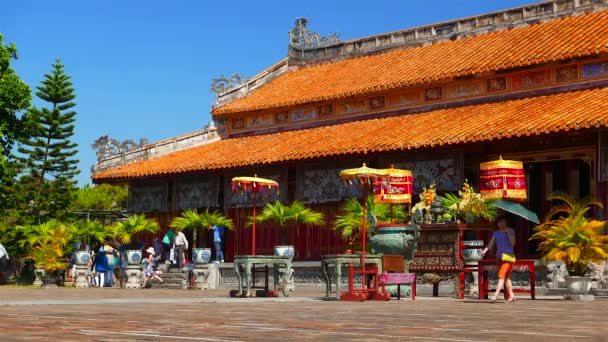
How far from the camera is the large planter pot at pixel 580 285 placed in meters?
17.8

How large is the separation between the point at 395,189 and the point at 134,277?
8277 mm

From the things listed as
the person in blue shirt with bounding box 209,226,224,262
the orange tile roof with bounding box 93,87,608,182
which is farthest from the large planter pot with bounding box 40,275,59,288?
the orange tile roof with bounding box 93,87,608,182

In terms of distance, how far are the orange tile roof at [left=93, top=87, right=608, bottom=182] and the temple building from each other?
70 mm

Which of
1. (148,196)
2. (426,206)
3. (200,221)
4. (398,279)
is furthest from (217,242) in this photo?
(398,279)

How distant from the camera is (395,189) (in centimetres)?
2358

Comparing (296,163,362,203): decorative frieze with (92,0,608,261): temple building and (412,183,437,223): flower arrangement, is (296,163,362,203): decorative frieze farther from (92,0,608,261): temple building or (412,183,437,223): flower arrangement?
(412,183,437,223): flower arrangement

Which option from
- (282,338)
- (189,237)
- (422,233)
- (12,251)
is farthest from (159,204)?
(282,338)

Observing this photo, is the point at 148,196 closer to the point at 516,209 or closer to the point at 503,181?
the point at 503,181

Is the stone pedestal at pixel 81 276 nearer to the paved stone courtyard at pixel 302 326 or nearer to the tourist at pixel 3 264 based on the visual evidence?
the tourist at pixel 3 264

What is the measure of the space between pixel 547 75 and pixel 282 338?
19.6m

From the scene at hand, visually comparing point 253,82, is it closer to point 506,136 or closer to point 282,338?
point 506,136

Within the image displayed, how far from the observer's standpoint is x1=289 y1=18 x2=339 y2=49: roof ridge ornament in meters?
36.2

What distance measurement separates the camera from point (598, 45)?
24.2 metres

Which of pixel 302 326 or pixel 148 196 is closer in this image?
pixel 302 326
